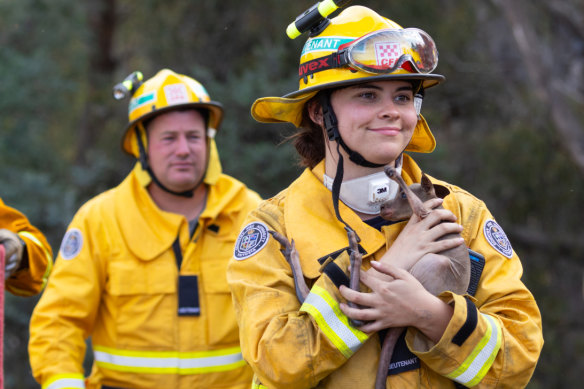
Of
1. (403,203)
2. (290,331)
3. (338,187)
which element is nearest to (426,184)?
(403,203)

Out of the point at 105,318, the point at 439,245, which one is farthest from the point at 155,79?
the point at 439,245

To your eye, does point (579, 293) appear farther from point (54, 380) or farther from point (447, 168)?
point (54, 380)

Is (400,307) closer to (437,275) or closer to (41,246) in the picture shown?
(437,275)

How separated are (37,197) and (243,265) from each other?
7012 mm

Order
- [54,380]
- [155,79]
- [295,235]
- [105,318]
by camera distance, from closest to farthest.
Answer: [295,235] → [54,380] → [105,318] → [155,79]

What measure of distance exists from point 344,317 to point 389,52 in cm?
90

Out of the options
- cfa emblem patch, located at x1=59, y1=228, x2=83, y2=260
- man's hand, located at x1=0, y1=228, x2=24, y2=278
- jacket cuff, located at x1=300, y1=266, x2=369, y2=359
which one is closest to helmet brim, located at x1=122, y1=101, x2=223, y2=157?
cfa emblem patch, located at x1=59, y1=228, x2=83, y2=260

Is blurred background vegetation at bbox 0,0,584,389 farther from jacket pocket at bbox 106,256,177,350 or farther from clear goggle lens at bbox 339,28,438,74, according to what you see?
clear goggle lens at bbox 339,28,438,74

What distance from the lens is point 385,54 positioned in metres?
2.47

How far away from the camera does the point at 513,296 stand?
7.79ft

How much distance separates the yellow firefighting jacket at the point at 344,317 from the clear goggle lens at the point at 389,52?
49 cm

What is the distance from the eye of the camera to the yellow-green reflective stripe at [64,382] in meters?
3.78

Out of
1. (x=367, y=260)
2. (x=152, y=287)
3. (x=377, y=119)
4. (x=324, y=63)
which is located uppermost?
(x=324, y=63)

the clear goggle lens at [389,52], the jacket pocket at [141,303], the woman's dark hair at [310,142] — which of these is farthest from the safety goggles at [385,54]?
the jacket pocket at [141,303]
